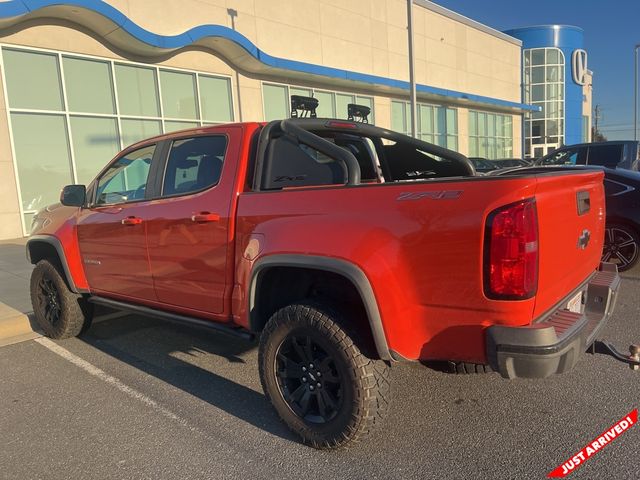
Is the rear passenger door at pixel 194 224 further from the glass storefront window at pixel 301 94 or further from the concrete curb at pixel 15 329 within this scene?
the glass storefront window at pixel 301 94

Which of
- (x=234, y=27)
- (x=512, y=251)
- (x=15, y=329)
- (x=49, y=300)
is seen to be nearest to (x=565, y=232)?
(x=512, y=251)

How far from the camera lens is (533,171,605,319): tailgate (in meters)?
2.36

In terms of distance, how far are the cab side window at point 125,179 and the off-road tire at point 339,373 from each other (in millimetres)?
1855

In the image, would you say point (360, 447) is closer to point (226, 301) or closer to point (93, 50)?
point (226, 301)

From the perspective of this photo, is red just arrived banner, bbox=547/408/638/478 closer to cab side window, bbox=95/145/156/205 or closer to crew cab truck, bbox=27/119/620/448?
crew cab truck, bbox=27/119/620/448

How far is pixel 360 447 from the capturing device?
2.85m

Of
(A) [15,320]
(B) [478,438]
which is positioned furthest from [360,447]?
(A) [15,320]

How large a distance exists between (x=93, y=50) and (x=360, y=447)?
13.2 meters

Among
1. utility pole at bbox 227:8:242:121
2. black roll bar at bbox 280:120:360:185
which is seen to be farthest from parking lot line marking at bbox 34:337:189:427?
→ utility pole at bbox 227:8:242:121

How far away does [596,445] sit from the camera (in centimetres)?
275

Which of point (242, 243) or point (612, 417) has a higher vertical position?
point (242, 243)

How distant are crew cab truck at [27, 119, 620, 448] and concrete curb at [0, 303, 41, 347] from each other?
1578 millimetres

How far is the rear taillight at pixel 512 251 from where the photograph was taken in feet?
7.23

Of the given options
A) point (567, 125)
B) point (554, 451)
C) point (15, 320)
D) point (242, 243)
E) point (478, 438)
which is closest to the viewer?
point (554, 451)
